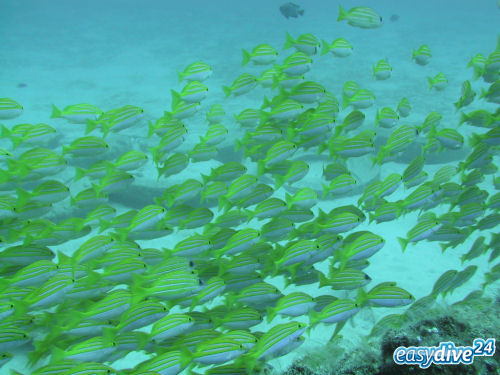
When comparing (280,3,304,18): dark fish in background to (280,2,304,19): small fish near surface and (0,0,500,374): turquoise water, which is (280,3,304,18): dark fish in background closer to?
(280,2,304,19): small fish near surface

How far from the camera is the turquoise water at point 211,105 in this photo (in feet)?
13.8

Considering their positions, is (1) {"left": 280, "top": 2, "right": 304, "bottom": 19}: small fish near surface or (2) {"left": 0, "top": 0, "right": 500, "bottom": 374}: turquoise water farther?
(1) {"left": 280, "top": 2, "right": 304, "bottom": 19}: small fish near surface

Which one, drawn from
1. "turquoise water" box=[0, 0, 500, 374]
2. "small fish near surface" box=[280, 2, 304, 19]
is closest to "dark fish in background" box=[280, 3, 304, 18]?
"small fish near surface" box=[280, 2, 304, 19]

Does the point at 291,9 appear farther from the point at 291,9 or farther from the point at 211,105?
the point at 211,105

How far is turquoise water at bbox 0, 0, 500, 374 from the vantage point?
422 cm

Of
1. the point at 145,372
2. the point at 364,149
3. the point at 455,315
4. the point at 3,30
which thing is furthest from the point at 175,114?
the point at 3,30

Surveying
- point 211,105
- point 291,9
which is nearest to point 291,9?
point 291,9

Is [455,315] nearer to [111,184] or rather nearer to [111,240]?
[111,240]

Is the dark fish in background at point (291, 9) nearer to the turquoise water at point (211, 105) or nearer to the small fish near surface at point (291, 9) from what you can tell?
the small fish near surface at point (291, 9)

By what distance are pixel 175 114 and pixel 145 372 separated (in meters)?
3.65

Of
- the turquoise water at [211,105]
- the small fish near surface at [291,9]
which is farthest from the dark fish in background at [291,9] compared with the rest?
the turquoise water at [211,105]

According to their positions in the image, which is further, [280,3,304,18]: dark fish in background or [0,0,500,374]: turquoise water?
[280,3,304,18]: dark fish in background

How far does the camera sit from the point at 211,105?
14484 millimetres

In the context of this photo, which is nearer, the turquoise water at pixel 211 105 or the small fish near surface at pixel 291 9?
the turquoise water at pixel 211 105
